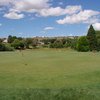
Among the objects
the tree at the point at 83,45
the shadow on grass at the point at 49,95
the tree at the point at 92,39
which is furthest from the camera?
the tree at the point at 92,39

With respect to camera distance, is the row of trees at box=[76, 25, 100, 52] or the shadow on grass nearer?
the shadow on grass

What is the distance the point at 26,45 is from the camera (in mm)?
100688

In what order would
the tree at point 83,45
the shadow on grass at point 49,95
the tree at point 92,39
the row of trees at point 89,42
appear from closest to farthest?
the shadow on grass at point 49,95
the tree at point 83,45
the row of trees at point 89,42
the tree at point 92,39

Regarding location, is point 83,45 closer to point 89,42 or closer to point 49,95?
point 89,42

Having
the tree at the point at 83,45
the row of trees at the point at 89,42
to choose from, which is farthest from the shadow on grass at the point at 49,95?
the row of trees at the point at 89,42

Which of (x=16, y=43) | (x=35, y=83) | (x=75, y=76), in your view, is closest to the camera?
(x=35, y=83)

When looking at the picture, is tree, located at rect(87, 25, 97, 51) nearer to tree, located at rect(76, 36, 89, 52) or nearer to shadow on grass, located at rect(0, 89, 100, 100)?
tree, located at rect(76, 36, 89, 52)

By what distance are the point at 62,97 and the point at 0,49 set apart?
227 ft

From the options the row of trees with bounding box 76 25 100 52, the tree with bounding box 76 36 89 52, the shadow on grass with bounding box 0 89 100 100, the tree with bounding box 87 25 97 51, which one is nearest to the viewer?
the shadow on grass with bounding box 0 89 100 100

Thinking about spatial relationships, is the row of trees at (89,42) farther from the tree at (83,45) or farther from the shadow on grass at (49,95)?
the shadow on grass at (49,95)

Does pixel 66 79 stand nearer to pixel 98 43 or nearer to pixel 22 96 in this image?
pixel 22 96

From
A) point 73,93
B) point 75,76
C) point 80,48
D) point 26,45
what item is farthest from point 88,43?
point 73,93

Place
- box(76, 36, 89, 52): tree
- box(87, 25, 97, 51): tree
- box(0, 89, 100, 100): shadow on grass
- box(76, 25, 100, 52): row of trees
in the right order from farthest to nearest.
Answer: box(87, 25, 97, 51): tree < box(76, 25, 100, 52): row of trees < box(76, 36, 89, 52): tree < box(0, 89, 100, 100): shadow on grass

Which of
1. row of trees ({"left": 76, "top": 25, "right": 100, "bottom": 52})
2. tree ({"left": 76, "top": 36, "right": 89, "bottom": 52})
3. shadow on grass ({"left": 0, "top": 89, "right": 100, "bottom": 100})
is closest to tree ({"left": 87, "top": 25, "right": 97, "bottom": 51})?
row of trees ({"left": 76, "top": 25, "right": 100, "bottom": 52})
